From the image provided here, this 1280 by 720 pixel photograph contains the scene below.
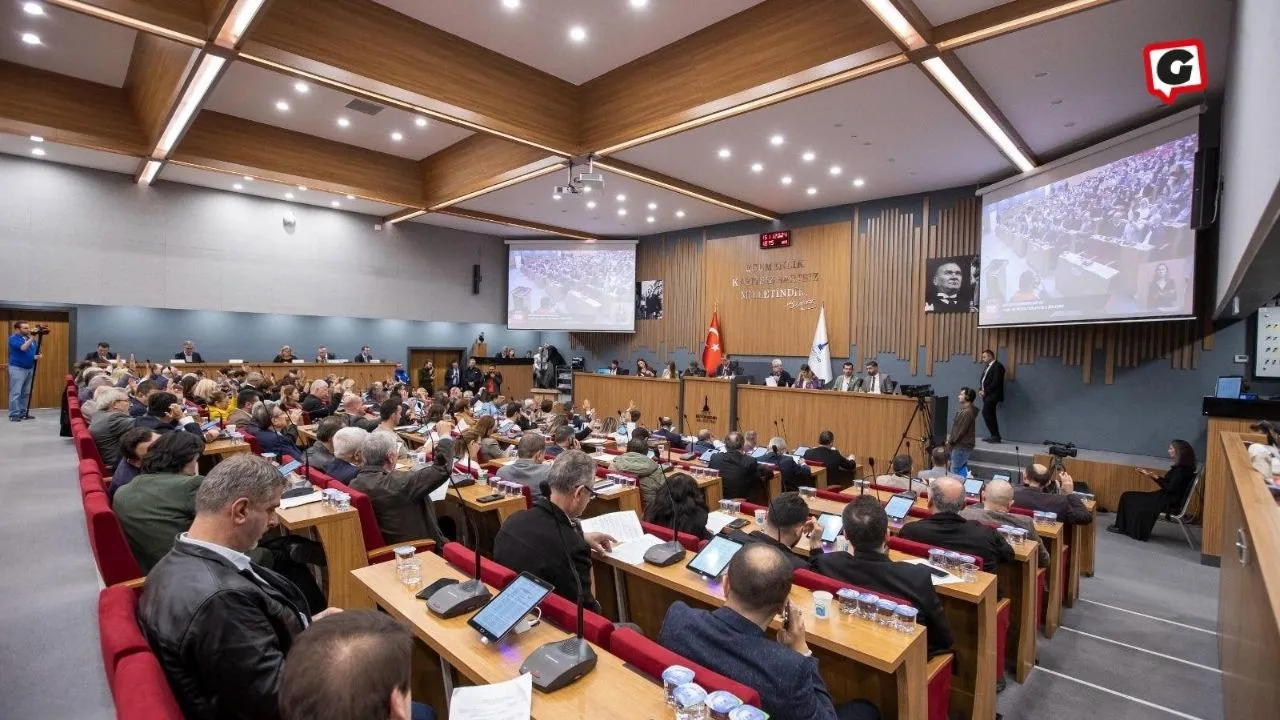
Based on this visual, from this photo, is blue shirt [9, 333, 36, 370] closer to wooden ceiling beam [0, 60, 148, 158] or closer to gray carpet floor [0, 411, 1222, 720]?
wooden ceiling beam [0, 60, 148, 158]

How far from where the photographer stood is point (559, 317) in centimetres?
1444

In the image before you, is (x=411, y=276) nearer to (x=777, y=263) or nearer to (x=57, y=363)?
(x=57, y=363)

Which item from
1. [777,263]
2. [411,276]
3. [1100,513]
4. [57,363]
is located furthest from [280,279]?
→ [1100,513]

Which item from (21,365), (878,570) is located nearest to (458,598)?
(878,570)

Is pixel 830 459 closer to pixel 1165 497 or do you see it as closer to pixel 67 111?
pixel 1165 497

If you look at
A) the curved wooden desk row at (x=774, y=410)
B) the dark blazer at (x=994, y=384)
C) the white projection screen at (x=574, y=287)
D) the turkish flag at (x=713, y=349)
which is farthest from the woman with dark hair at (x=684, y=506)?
the white projection screen at (x=574, y=287)

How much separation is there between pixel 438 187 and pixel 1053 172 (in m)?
9.55

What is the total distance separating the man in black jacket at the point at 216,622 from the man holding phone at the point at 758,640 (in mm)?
1060

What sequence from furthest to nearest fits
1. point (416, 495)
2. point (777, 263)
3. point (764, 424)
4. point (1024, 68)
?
point (777, 263) < point (764, 424) < point (1024, 68) < point (416, 495)

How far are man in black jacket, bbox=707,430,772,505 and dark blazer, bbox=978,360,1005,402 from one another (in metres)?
5.08

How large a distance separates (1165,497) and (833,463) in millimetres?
3306

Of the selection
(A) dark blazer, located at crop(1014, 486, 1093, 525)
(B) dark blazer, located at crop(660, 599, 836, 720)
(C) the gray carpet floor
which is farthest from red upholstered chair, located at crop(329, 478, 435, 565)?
(A) dark blazer, located at crop(1014, 486, 1093, 525)

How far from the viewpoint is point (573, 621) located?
2000 mm

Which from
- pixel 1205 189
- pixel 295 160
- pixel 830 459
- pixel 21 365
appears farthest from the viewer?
pixel 295 160
